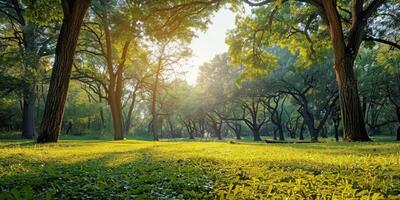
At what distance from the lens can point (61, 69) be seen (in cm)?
1282

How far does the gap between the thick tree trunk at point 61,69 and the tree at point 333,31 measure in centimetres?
811

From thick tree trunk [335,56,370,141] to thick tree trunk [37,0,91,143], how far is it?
11.4 meters

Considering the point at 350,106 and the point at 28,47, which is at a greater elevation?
the point at 28,47

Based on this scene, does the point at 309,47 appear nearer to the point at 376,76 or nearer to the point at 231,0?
the point at 231,0

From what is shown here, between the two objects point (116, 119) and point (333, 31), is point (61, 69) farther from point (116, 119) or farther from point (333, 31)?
point (116, 119)

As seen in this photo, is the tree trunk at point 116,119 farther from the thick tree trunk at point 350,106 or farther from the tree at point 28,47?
the thick tree trunk at point 350,106

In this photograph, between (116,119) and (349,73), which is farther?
(116,119)

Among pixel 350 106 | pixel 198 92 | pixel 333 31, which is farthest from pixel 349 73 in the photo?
pixel 198 92

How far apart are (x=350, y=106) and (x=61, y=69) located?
12.2m

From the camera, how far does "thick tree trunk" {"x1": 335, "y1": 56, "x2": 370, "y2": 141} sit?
44.4ft

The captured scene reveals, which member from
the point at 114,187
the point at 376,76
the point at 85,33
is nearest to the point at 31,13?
the point at 114,187

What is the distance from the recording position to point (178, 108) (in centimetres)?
5697

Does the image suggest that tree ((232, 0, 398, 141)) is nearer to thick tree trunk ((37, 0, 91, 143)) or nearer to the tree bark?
the tree bark

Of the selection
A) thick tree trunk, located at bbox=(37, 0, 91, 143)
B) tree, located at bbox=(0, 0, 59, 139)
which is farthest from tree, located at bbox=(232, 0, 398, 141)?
tree, located at bbox=(0, 0, 59, 139)
